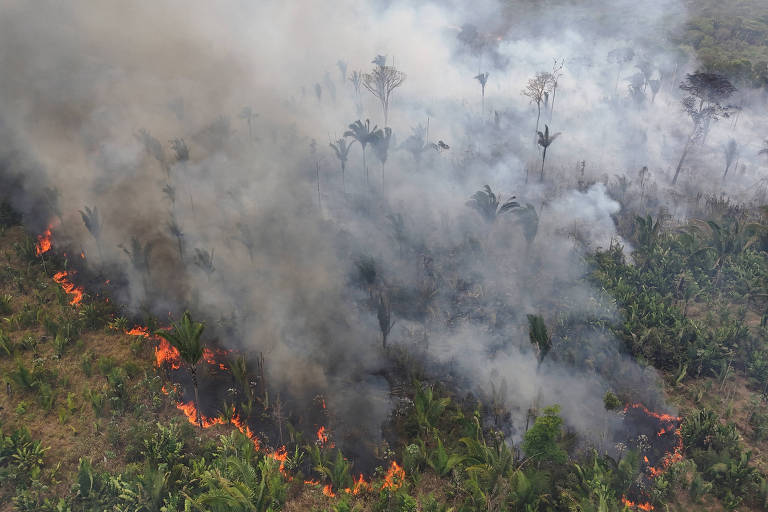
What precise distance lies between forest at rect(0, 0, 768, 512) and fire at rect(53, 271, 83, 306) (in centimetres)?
13

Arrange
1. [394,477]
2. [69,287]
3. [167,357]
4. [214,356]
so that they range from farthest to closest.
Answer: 1. [69,287]
2. [214,356]
3. [167,357]
4. [394,477]

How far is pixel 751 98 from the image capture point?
1679 inches

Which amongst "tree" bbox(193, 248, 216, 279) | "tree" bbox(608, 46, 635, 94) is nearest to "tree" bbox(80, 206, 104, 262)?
"tree" bbox(193, 248, 216, 279)

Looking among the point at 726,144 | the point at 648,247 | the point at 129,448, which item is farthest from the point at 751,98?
the point at 129,448

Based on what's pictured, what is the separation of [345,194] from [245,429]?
18.5 m

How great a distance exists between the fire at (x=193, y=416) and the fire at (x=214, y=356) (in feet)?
5.76

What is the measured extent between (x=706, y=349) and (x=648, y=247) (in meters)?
7.95

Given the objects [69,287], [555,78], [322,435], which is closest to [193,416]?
[322,435]

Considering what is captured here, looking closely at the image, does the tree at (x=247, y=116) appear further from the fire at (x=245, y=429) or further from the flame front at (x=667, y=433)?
the flame front at (x=667, y=433)

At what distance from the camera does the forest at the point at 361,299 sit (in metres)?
13.8

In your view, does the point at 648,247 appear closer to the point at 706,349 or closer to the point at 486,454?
the point at 706,349

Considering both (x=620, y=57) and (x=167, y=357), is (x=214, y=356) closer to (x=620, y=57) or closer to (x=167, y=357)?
(x=167, y=357)

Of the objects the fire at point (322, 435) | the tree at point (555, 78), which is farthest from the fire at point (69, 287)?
the tree at point (555, 78)

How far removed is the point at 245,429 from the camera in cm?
1546
